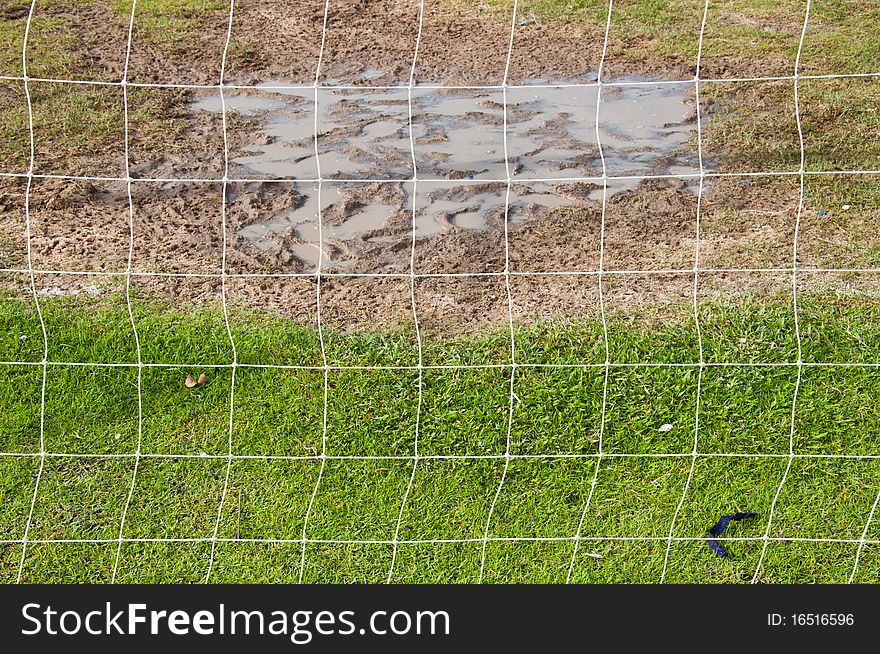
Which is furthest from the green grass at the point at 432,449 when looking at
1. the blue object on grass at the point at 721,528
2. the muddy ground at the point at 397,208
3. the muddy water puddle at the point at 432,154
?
the muddy water puddle at the point at 432,154

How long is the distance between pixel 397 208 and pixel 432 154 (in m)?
0.63

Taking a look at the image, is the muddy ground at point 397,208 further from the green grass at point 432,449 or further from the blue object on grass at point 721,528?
the blue object on grass at point 721,528

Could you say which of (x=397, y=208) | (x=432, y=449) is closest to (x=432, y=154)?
(x=397, y=208)

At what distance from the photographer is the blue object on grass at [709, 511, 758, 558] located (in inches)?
105

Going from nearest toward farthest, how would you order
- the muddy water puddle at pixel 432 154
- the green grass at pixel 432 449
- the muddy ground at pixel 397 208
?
the green grass at pixel 432 449 → the muddy ground at pixel 397 208 → the muddy water puddle at pixel 432 154

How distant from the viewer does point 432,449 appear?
9.69ft

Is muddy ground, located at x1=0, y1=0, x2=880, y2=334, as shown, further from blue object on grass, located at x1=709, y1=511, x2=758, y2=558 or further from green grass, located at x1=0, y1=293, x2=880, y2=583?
blue object on grass, located at x1=709, y1=511, x2=758, y2=558

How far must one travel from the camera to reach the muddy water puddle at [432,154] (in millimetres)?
4012

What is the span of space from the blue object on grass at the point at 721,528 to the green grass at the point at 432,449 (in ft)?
0.08

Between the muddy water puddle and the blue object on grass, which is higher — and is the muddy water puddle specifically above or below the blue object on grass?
above

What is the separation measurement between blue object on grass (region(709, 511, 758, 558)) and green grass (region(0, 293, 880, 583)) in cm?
3

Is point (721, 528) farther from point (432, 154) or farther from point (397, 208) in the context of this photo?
point (432, 154)

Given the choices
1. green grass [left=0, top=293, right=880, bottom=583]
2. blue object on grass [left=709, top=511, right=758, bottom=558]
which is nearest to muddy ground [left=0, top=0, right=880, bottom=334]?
green grass [left=0, top=293, right=880, bottom=583]

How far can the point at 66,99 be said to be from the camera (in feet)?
16.7
